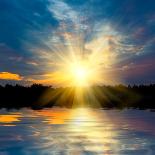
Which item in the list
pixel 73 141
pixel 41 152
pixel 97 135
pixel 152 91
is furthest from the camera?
pixel 152 91

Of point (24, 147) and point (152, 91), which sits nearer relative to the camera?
point (24, 147)

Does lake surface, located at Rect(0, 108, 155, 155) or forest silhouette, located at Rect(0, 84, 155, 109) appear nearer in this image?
lake surface, located at Rect(0, 108, 155, 155)

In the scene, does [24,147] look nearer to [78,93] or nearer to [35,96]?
[35,96]

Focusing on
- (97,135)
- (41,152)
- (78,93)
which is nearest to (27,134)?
(97,135)

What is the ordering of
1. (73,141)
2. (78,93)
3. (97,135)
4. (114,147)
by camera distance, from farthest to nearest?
1. (78,93)
2. (97,135)
3. (73,141)
4. (114,147)

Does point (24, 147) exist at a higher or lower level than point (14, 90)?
lower

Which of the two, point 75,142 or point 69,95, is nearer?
point 75,142

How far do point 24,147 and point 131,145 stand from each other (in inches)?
235

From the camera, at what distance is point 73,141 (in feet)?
75.2

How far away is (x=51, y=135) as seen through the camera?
26.1 metres

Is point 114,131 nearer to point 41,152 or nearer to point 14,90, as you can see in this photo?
point 41,152

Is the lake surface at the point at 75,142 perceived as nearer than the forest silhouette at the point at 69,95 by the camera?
Yes

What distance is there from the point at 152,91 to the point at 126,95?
29.8ft

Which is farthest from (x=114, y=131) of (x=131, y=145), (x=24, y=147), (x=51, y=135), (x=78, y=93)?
(x=78, y=93)
